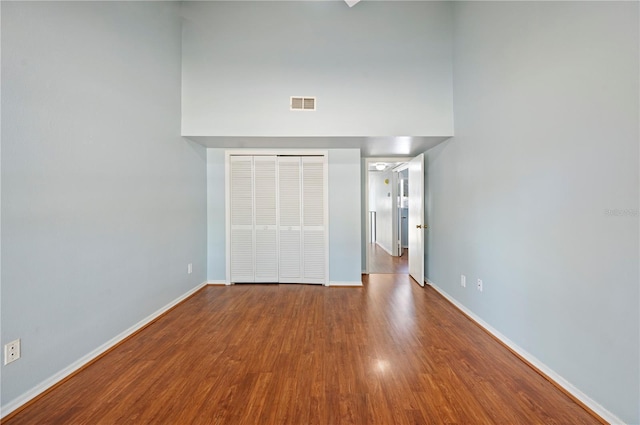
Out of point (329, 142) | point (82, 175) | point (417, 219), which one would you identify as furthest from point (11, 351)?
point (417, 219)

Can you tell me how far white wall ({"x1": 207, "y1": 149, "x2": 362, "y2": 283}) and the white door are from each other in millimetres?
943

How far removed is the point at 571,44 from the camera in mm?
1629

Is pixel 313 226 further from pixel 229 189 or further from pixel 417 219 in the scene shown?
pixel 417 219

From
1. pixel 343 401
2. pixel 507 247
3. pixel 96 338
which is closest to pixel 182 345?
pixel 96 338

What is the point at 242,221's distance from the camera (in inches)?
154

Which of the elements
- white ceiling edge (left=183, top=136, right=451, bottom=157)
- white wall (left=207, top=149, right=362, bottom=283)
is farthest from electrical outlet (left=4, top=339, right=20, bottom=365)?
white ceiling edge (left=183, top=136, right=451, bottom=157)

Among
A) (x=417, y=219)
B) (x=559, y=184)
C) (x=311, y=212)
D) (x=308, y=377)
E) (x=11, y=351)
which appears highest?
(x=559, y=184)

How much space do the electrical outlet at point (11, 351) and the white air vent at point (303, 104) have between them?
10.1ft

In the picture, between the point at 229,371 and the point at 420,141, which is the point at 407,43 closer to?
the point at 420,141

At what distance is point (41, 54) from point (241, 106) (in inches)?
69.8

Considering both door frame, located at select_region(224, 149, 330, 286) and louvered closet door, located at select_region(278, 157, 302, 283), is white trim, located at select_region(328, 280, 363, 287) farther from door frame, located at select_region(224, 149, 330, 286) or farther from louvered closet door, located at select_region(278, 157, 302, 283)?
louvered closet door, located at select_region(278, 157, 302, 283)

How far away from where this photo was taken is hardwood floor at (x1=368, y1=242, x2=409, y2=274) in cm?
482

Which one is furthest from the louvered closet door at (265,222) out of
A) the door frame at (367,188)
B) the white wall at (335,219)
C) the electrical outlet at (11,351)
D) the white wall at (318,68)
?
the electrical outlet at (11,351)

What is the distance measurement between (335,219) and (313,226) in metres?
0.36
